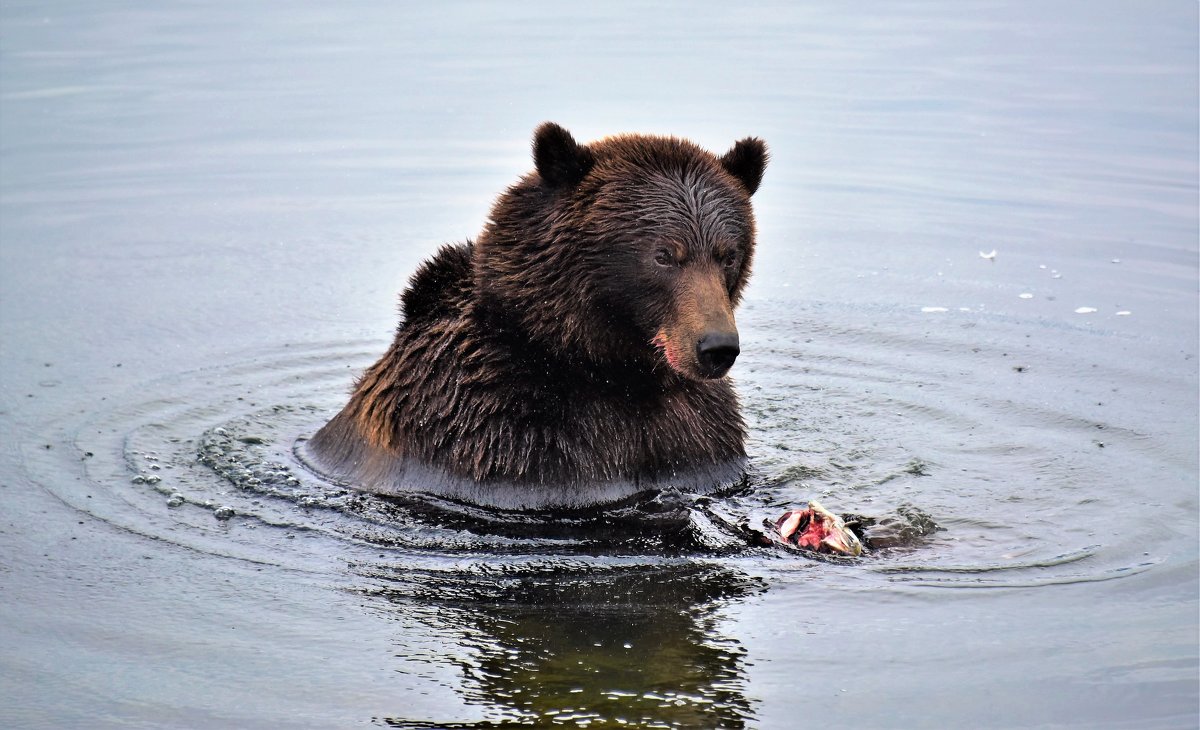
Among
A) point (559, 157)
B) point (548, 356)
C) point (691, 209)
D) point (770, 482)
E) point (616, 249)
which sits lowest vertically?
point (770, 482)

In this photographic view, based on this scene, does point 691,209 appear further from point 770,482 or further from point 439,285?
point 770,482

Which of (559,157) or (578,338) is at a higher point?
(559,157)

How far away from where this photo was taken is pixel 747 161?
722cm

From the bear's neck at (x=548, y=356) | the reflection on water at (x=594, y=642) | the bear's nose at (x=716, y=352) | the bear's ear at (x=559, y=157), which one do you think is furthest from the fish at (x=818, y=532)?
the bear's ear at (x=559, y=157)

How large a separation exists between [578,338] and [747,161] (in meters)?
1.24

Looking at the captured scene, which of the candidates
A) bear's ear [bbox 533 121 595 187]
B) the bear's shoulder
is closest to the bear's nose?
bear's ear [bbox 533 121 595 187]

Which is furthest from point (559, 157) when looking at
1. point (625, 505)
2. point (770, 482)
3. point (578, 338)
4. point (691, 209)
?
point (770, 482)

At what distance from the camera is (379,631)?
5926 millimetres

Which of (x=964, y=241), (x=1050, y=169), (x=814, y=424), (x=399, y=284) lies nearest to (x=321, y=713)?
(x=814, y=424)

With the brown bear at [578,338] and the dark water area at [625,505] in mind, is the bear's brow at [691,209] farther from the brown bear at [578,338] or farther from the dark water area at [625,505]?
the dark water area at [625,505]

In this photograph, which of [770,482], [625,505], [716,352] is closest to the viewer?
[716,352]

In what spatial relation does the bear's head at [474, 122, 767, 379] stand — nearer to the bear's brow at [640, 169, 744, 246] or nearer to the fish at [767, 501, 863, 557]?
the bear's brow at [640, 169, 744, 246]

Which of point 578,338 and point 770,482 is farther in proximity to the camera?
point 770,482

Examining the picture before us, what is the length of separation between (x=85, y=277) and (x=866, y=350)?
6.27 m
